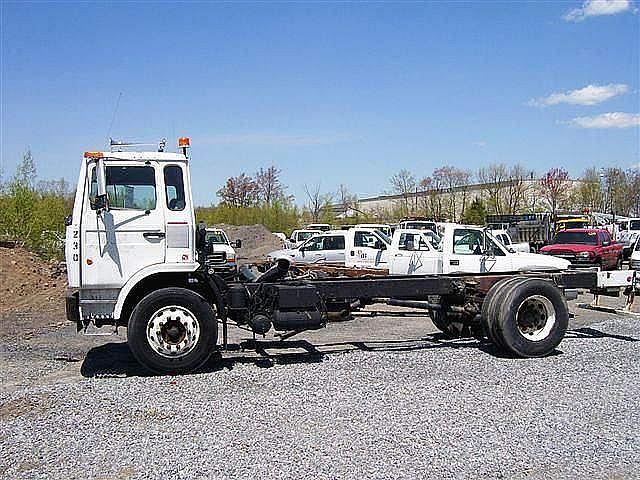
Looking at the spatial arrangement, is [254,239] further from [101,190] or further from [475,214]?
[101,190]

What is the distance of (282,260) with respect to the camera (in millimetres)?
9945

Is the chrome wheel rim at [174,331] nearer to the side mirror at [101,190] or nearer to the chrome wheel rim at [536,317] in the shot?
the side mirror at [101,190]

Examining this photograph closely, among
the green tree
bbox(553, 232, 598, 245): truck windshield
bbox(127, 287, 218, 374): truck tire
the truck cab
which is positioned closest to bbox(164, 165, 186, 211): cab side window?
the truck cab

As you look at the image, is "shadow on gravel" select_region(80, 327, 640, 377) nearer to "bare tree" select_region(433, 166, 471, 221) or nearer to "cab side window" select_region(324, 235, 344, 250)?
"cab side window" select_region(324, 235, 344, 250)

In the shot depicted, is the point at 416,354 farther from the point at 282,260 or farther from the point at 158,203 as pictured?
the point at 158,203

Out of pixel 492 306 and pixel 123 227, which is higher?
pixel 123 227

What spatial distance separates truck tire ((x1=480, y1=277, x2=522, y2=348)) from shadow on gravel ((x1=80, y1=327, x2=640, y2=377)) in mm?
307

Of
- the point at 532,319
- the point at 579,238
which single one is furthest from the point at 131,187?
the point at 579,238

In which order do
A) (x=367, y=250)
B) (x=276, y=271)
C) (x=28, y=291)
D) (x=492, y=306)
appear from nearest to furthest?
(x=276, y=271) < (x=492, y=306) < (x=28, y=291) < (x=367, y=250)

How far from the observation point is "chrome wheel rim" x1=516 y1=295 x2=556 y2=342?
1032 cm

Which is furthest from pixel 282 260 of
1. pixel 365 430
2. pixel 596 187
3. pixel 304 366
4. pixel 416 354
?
pixel 596 187

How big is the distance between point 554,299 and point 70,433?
22.9 ft

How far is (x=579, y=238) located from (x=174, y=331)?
19.8 m

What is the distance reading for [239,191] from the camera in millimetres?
65562
